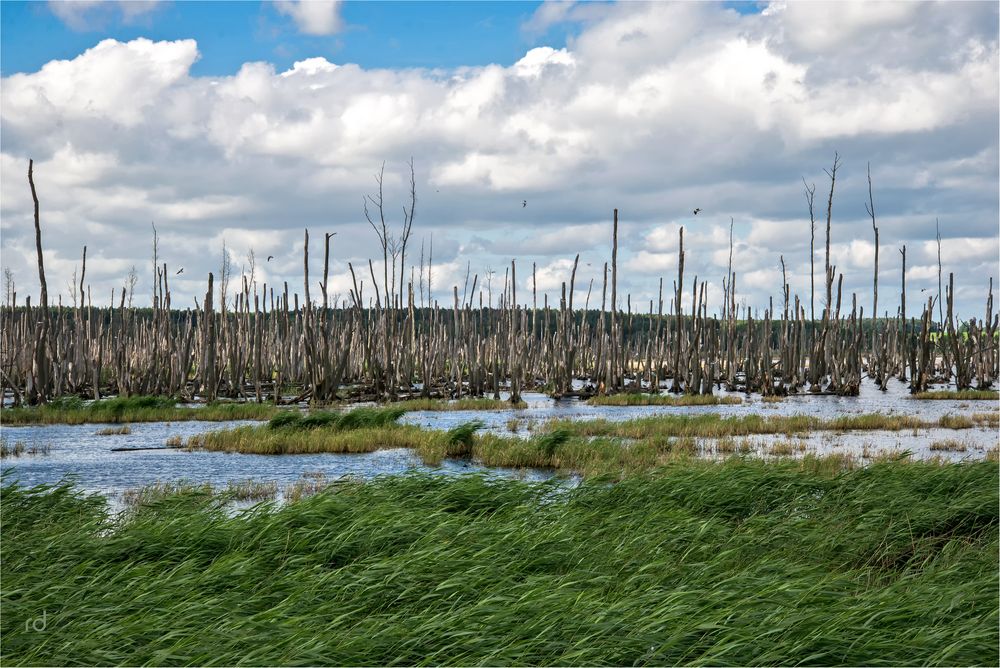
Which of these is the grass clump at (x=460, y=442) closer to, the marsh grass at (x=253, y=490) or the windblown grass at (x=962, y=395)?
the marsh grass at (x=253, y=490)

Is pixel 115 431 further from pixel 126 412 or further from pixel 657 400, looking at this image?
pixel 657 400

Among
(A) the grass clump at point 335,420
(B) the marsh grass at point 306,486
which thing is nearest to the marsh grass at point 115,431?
(A) the grass clump at point 335,420

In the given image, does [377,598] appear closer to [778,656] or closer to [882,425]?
[778,656]

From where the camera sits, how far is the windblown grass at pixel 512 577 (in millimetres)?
5867

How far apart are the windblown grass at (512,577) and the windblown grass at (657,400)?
821 inches

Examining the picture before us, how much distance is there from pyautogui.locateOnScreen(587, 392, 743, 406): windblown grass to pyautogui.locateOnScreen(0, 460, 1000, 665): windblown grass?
20849mm

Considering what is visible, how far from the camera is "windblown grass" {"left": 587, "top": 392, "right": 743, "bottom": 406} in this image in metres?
32.2

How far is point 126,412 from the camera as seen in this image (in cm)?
2658

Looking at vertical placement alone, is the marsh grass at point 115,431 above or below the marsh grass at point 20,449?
below

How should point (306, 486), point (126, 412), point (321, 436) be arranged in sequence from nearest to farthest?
point (306, 486)
point (321, 436)
point (126, 412)

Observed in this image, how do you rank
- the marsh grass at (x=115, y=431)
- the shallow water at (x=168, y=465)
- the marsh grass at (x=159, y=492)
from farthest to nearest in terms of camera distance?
the marsh grass at (x=115, y=431) → the shallow water at (x=168, y=465) → the marsh grass at (x=159, y=492)

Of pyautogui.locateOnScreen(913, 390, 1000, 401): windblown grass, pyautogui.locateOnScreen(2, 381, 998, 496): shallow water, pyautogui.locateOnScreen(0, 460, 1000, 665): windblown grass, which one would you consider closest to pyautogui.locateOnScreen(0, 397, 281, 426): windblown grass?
pyautogui.locateOnScreen(2, 381, 998, 496): shallow water

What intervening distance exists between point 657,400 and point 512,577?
85.8 ft

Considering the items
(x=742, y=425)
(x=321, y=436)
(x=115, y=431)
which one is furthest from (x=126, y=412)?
(x=742, y=425)
